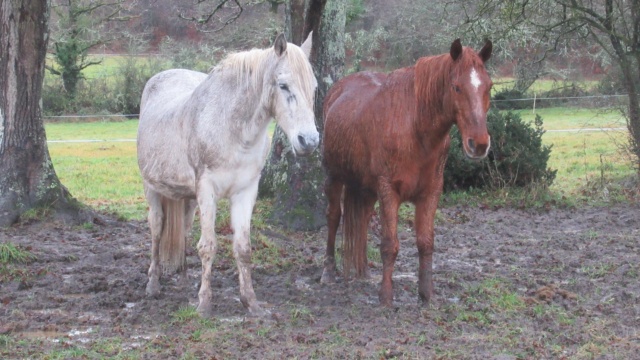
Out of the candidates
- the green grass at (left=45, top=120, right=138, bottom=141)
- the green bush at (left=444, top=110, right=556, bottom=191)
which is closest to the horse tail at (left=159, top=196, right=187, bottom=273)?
the green bush at (left=444, top=110, right=556, bottom=191)

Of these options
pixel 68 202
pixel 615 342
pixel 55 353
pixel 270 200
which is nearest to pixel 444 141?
pixel 615 342

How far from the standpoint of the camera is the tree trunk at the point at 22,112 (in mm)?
9016

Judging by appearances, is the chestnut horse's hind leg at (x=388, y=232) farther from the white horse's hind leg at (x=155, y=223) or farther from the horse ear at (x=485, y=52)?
the white horse's hind leg at (x=155, y=223)

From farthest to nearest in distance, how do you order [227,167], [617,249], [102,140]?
[102,140] < [617,249] < [227,167]

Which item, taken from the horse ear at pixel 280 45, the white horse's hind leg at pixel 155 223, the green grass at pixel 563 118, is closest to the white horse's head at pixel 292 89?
the horse ear at pixel 280 45

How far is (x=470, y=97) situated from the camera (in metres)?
5.57

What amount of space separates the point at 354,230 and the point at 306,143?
2.01 m

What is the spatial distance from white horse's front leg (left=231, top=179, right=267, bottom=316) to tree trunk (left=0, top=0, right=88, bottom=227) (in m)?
4.09

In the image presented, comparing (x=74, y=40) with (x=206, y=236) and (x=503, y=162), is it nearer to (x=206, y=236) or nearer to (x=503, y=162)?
(x=503, y=162)

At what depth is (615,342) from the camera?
5094 mm

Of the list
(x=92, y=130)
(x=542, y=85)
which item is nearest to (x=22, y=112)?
(x=92, y=130)

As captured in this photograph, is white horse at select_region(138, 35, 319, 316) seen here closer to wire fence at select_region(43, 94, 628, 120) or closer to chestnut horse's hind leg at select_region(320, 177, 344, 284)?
chestnut horse's hind leg at select_region(320, 177, 344, 284)

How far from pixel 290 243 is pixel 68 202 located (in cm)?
289

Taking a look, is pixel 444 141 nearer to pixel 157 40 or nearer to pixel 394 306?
pixel 394 306
